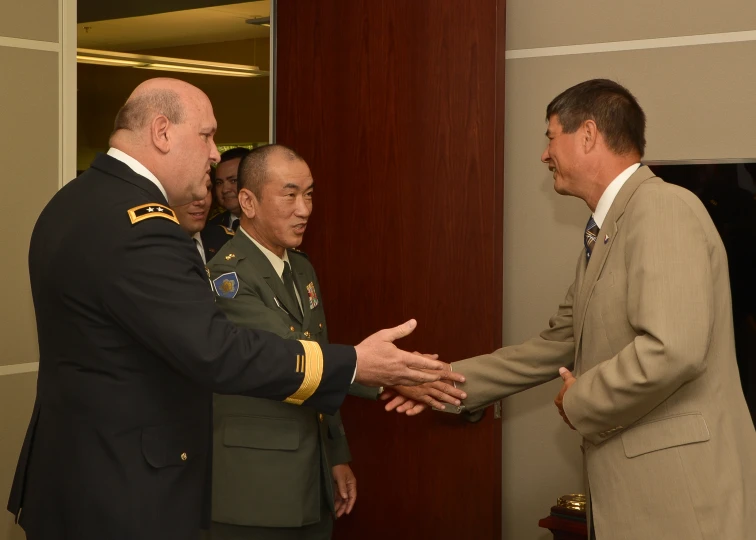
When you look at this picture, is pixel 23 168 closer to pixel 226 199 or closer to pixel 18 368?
pixel 18 368

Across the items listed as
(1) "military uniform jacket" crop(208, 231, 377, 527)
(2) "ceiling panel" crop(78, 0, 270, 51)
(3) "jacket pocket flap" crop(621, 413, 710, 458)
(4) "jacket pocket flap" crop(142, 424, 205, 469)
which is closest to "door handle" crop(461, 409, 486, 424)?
(1) "military uniform jacket" crop(208, 231, 377, 527)

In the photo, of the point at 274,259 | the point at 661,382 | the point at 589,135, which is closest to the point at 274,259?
the point at 274,259

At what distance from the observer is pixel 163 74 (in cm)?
443

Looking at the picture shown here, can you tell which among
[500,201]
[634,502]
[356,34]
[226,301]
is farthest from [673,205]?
[356,34]

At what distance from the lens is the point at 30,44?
3.04 meters

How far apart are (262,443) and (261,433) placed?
28 millimetres

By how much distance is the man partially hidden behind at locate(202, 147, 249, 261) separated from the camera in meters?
3.76

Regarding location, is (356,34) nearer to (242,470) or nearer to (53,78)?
(53,78)

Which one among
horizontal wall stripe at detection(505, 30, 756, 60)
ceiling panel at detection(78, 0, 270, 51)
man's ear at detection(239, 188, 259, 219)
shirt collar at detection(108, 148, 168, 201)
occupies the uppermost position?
ceiling panel at detection(78, 0, 270, 51)

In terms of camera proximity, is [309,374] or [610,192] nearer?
[309,374]

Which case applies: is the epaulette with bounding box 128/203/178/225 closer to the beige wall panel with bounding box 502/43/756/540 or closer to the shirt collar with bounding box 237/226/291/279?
the shirt collar with bounding box 237/226/291/279

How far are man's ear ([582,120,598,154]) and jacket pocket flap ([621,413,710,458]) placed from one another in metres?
0.71

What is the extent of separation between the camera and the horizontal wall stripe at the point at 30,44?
298cm

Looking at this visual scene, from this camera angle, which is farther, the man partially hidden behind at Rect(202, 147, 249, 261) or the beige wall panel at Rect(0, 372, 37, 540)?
the man partially hidden behind at Rect(202, 147, 249, 261)
